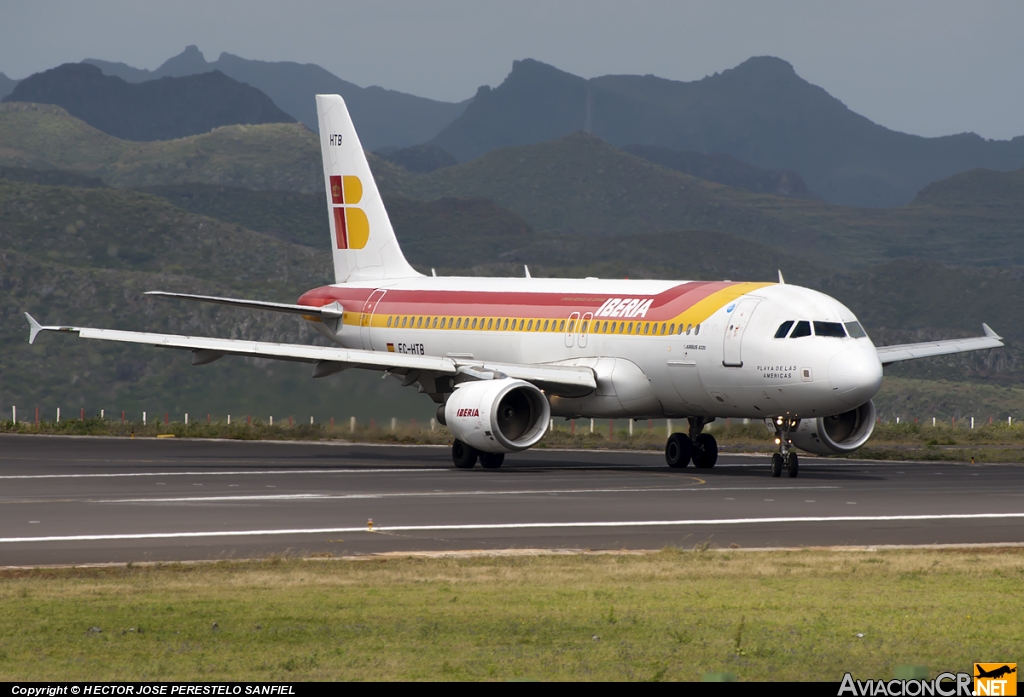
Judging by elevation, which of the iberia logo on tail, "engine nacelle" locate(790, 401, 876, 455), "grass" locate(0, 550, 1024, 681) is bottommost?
"grass" locate(0, 550, 1024, 681)

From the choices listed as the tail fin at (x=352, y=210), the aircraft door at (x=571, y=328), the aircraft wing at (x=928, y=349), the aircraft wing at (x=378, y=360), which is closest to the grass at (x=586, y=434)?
the aircraft wing at (x=928, y=349)

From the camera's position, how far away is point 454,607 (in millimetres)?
14852

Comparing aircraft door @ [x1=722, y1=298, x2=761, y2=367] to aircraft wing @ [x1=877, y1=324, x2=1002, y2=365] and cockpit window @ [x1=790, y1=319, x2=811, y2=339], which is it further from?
aircraft wing @ [x1=877, y1=324, x2=1002, y2=365]

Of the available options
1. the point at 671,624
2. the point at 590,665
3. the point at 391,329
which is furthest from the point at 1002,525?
the point at 391,329

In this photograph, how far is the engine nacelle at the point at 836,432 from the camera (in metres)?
35.8

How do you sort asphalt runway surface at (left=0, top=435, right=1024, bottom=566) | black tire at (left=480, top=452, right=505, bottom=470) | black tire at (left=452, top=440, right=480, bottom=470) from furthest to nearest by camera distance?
1. black tire at (left=480, top=452, right=505, bottom=470)
2. black tire at (left=452, top=440, right=480, bottom=470)
3. asphalt runway surface at (left=0, top=435, right=1024, bottom=566)

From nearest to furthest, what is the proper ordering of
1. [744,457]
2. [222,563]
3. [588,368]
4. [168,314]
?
[222,563]
[588,368]
[744,457]
[168,314]

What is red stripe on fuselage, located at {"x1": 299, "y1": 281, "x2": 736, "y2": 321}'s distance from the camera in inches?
1420

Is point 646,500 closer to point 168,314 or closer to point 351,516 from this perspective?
point 351,516

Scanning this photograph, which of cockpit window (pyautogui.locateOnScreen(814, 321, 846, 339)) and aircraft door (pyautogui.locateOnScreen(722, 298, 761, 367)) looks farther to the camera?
aircraft door (pyautogui.locateOnScreen(722, 298, 761, 367))

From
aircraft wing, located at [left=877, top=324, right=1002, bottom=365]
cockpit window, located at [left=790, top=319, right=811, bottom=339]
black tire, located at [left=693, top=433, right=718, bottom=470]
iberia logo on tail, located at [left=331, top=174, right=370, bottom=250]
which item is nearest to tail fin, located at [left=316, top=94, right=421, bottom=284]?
iberia logo on tail, located at [left=331, top=174, right=370, bottom=250]

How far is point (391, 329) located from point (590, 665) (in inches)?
1259

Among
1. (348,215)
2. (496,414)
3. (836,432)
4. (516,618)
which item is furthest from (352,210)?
(516,618)

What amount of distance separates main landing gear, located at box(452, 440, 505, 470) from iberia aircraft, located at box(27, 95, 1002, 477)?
0.04 meters
